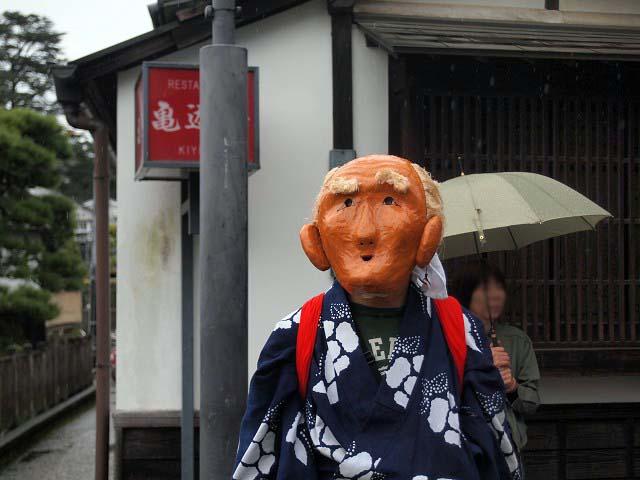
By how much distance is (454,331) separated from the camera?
10.4 feet

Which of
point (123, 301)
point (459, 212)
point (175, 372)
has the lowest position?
point (175, 372)

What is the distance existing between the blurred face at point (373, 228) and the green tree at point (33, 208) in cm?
1408

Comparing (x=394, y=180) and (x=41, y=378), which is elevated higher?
(x=394, y=180)

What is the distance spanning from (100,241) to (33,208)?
8.91m

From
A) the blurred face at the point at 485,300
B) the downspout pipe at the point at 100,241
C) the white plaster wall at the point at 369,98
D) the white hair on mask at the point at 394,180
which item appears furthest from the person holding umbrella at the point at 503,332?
the downspout pipe at the point at 100,241

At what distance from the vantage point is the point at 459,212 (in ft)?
15.9

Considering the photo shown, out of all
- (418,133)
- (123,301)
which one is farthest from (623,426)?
(123,301)

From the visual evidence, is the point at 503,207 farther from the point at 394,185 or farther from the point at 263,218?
the point at 263,218

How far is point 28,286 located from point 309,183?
1184 cm

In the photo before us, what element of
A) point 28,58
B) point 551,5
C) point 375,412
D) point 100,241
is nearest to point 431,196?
point 375,412

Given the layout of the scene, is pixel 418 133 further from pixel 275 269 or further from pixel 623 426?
pixel 623 426

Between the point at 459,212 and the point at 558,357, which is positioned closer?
the point at 459,212

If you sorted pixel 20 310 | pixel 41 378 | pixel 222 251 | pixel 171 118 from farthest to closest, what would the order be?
pixel 20 310 < pixel 41 378 < pixel 171 118 < pixel 222 251

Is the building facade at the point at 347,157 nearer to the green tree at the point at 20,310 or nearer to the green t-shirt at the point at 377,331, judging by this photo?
the green t-shirt at the point at 377,331
